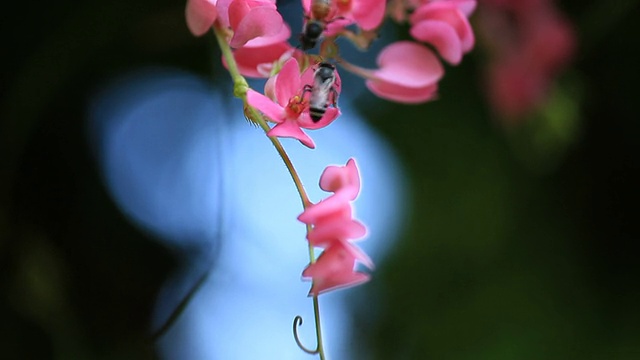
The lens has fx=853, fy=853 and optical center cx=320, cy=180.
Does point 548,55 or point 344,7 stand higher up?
point 344,7

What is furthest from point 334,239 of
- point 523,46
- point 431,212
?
point 431,212

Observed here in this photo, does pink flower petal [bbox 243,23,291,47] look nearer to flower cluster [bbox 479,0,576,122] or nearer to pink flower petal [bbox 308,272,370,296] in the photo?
pink flower petal [bbox 308,272,370,296]

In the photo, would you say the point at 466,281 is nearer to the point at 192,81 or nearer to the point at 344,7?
the point at 192,81

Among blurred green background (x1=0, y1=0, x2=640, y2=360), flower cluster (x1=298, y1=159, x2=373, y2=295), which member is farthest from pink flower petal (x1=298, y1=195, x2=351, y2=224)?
blurred green background (x1=0, y1=0, x2=640, y2=360)

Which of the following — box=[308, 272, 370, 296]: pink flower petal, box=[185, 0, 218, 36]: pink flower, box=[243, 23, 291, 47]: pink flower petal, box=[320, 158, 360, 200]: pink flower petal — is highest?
box=[185, 0, 218, 36]: pink flower

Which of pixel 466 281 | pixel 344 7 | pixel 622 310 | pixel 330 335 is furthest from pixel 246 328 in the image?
pixel 344 7

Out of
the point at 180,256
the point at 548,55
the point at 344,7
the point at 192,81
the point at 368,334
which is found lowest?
the point at 368,334
